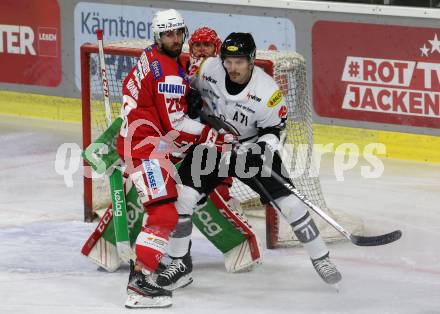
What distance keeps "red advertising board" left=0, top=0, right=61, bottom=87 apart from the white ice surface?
1.81 meters

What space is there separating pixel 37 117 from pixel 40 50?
0.56 meters

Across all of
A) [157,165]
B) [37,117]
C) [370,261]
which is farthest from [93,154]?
[37,117]

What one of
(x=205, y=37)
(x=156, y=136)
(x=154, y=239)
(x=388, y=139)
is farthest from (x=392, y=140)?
(x=154, y=239)

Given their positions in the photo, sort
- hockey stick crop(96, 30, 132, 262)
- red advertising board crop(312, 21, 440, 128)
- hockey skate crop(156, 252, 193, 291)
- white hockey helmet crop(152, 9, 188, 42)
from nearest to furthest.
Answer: white hockey helmet crop(152, 9, 188, 42), hockey skate crop(156, 252, 193, 291), hockey stick crop(96, 30, 132, 262), red advertising board crop(312, 21, 440, 128)

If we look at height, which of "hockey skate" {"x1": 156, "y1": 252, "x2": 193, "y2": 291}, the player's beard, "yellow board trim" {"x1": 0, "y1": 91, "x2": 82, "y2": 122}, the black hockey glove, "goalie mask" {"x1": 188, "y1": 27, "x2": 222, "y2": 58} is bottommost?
"hockey skate" {"x1": 156, "y1": 252, "x2": 193, "y2": 291}

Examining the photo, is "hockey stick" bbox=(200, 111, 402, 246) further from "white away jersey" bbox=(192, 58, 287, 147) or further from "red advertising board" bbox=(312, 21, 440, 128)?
"red advertising board" bbox=(312, 21, 440, 128)

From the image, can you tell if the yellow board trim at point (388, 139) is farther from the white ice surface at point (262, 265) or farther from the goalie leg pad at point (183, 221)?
the goalie leg pad at point (183, 221)

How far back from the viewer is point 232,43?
5.84 metres

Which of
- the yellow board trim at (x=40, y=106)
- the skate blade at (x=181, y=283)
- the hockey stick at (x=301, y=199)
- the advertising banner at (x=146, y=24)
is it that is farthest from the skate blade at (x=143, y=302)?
the yellow board trim at (x=40, y=106)

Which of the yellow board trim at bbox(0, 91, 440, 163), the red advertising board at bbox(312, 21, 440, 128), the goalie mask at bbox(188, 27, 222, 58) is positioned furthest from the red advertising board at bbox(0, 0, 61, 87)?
the goalie mask at bbox(188, 27, 222, 58)

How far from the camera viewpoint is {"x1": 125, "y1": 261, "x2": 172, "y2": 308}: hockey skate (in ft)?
19.0

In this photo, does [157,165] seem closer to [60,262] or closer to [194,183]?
[194,183]

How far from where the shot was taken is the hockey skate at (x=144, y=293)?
5777mm

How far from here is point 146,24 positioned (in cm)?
981
